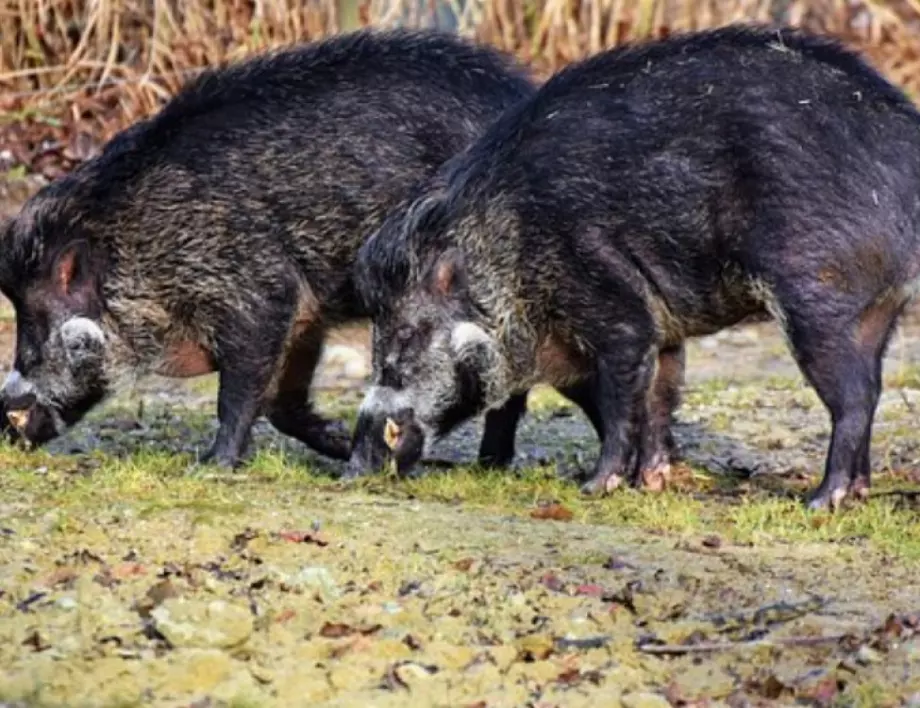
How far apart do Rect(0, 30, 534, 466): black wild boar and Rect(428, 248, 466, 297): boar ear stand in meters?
0.39

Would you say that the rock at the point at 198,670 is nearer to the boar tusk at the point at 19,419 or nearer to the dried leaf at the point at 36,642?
the dried leaf at the point at 36,642

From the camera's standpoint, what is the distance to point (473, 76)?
30.1 feet

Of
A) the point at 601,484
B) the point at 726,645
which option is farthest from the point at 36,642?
the point at 601,484

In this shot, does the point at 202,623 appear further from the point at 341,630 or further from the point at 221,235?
the point at 221,235

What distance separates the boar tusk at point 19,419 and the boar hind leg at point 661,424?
239 centimetres

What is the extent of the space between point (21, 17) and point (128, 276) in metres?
6.45

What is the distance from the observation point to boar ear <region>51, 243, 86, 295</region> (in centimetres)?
873

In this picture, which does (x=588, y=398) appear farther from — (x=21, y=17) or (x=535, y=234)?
(x=21, y=17)

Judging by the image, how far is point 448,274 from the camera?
8.37m

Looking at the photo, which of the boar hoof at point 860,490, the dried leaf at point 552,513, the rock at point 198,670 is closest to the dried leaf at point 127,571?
the rock at point 198,670

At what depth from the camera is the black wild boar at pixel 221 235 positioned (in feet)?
28.5

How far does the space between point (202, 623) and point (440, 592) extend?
710 millimetres

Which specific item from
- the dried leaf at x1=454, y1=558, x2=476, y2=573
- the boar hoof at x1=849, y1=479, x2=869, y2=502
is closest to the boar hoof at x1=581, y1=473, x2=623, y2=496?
the boar hoof at x1=849, y1=479, x2=869, y2=502

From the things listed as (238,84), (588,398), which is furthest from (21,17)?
(588,398)
